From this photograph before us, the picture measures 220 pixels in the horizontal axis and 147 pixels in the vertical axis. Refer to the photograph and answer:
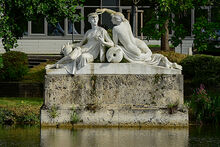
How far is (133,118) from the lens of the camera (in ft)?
50.5

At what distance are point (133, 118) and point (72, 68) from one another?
5.76 feet

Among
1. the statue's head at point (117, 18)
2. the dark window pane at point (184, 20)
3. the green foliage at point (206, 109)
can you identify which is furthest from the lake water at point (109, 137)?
the dark window pane at point (184, 20)

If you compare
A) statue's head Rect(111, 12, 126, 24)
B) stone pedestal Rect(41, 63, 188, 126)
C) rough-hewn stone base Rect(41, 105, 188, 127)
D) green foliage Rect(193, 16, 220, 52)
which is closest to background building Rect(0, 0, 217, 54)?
green foliage Rect(193, 16, 220, 52)

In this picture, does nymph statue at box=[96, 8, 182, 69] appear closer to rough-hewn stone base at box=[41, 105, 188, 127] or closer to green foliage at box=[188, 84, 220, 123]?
rough-hewn stone base at box=[41, 105, 188, 127]

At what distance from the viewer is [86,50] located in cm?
1566

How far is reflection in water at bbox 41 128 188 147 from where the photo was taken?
1305 centimetres

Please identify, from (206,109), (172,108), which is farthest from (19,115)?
(206,109)

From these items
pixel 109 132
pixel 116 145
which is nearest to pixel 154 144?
pixel 116 145

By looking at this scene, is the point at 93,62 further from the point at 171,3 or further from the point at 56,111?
the point at 171,3

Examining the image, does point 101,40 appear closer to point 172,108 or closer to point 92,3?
point 172,108

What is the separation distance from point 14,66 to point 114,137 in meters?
12.3

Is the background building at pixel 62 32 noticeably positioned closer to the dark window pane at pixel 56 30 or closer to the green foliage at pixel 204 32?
the dark window pane at pixel 56 30

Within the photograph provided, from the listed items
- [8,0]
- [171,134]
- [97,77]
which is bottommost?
[171,134]

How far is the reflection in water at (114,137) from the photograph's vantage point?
13055 mm
